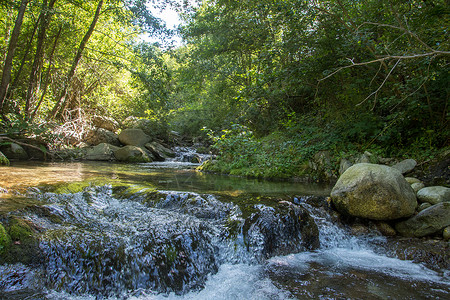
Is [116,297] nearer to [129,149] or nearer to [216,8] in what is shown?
[129,149]

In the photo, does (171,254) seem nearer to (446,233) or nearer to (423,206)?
(446,233)

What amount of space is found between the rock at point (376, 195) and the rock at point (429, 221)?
150 mm

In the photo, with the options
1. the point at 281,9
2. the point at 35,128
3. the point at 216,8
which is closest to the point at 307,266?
the point at 281,9

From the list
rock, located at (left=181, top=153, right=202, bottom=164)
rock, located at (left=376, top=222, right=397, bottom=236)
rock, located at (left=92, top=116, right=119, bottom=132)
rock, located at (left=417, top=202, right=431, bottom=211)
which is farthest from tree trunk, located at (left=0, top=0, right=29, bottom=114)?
rock, located at (left=417, top=202, right=431, bottom=211)

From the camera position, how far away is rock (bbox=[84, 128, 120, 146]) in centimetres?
1333

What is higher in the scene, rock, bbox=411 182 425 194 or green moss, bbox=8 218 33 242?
rock, bbox=411 182 425 194

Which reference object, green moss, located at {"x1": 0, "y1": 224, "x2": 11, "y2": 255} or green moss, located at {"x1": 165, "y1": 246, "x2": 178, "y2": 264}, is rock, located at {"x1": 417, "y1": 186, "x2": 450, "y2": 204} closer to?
green moss, located at {"x1": 165, "y1": 246, "x2": 178, "y2": 264}

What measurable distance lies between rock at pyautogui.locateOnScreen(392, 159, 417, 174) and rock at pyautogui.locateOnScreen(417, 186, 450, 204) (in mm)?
1573

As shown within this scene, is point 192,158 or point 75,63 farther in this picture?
point 192,158

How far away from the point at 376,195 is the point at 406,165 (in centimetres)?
266

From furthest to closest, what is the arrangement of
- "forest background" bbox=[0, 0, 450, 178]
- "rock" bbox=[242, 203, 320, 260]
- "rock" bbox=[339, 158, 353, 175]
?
"rock" bbox=[339, 158, 353, 175] → "forest background" bbox=[0, 0, 450, 178] → "rock" bbox=[242, 203, 320, 260]

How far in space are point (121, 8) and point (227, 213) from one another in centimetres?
918

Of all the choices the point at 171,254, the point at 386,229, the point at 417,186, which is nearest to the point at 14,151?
the point at 171,254

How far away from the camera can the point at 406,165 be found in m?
6.00
